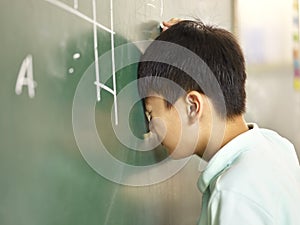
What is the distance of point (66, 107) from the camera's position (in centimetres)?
46

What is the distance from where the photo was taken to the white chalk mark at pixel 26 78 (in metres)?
0.39

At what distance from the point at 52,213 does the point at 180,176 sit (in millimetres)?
403

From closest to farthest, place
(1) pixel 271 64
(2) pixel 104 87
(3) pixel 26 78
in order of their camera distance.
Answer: (3) pixel 26 78
(2) pixel 104 87
(1) pixel 271 64

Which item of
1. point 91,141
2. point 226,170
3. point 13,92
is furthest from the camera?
point 226,170

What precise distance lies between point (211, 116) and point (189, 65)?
80mm

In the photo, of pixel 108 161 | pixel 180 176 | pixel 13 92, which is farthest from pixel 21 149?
pixel 180 176

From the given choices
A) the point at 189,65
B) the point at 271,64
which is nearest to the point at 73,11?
the point at 189,65

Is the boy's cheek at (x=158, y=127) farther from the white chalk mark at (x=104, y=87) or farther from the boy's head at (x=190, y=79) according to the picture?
the white chalk mark at (x=104, y=87)

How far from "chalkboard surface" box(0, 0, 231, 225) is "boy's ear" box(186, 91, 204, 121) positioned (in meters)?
0.07

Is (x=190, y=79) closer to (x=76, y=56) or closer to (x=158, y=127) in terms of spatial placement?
(x=158, y=127)

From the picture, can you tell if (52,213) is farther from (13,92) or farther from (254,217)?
(254,217)

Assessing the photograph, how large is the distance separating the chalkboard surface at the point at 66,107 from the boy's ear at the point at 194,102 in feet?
0.22

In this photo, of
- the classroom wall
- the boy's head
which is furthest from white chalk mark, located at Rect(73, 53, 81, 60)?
the classroom wall

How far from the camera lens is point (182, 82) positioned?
0.67 m
